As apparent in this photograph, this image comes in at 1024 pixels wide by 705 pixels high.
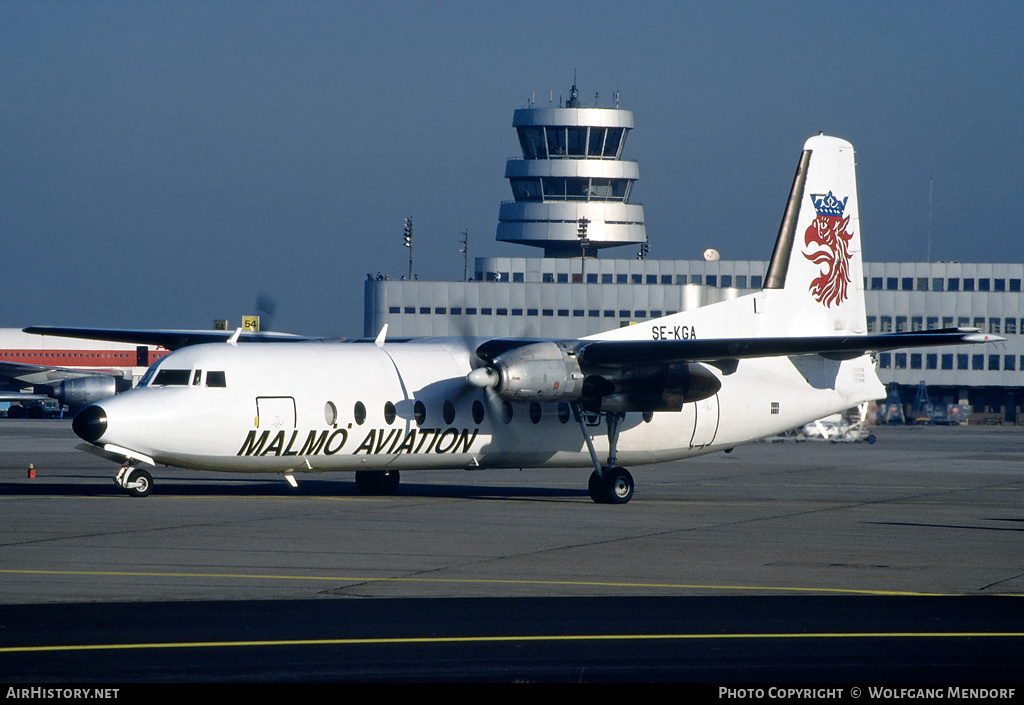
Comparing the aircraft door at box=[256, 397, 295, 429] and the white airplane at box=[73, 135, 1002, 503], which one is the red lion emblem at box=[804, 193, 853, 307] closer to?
the white airplane at box=[73, 135, 1002, 503]

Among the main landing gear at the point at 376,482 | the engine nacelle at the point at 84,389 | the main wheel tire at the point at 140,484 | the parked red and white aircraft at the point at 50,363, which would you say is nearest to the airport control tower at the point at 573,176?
the parked red and white aircraft at the point at 50,363

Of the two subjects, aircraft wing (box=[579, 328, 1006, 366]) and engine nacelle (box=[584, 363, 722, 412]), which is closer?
aircraft wing (box=[579, 328, 1006, 366])

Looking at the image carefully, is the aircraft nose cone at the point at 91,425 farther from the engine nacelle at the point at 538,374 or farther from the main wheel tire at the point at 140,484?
the engine nacelle at the point at 538,374

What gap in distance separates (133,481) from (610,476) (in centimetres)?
879

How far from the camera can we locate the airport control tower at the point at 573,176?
9869cm

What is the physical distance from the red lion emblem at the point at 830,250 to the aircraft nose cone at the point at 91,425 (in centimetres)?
1494

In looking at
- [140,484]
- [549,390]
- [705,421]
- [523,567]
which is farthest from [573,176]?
[523,567]

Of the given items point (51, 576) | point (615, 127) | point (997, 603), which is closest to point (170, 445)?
point (51, 576)

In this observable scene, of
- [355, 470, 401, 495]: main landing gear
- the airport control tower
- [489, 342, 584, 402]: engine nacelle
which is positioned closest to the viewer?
[489, 342, 584, 402]: engine nacelle

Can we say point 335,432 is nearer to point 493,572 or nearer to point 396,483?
point 396,483

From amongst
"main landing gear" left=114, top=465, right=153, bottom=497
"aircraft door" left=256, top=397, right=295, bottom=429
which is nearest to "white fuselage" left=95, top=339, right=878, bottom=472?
"aircraft door" left=256, top=397, right=295, bottom=429

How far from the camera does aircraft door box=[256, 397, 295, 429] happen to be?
20.8m

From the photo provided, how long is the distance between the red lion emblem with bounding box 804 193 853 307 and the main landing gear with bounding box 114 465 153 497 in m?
14.3

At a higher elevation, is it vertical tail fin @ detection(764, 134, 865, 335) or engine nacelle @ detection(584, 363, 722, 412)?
vertical tail fin @ detection(764, 134, 865, 335)
